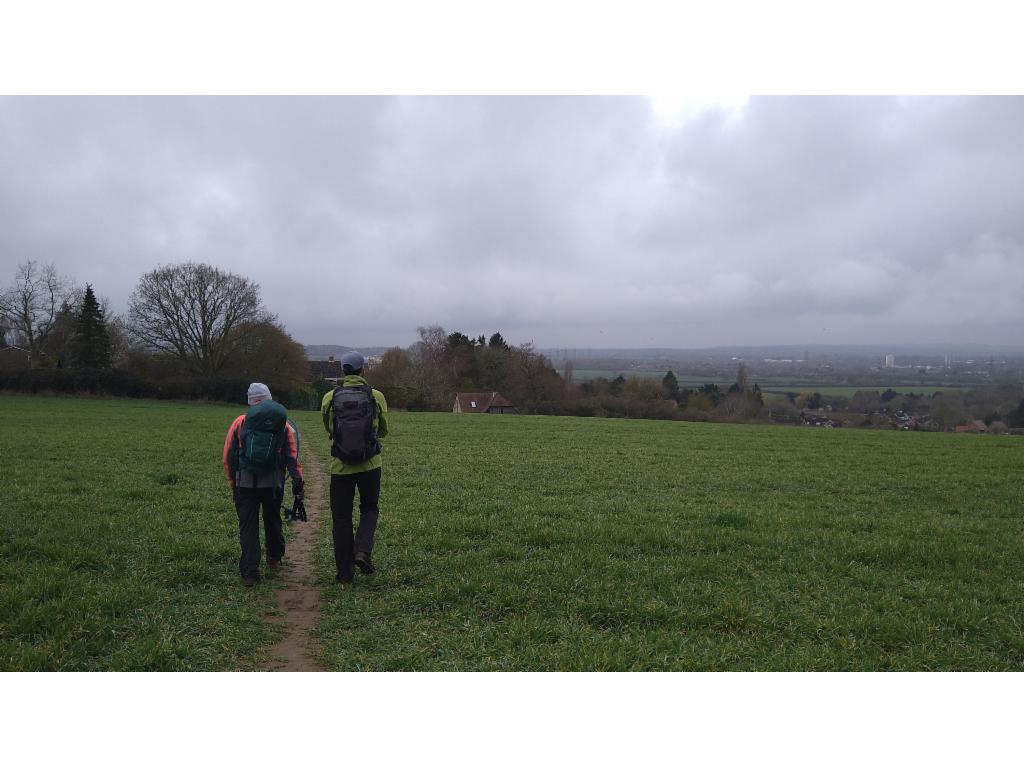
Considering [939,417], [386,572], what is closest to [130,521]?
[386,572]

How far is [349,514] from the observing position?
6.67 m

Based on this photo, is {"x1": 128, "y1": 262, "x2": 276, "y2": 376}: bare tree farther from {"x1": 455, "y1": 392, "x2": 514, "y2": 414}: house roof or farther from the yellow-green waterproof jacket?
the yellow-green waterproof jacket

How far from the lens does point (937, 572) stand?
699 centimetres

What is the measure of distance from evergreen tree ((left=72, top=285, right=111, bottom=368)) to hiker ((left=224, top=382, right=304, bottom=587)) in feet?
167

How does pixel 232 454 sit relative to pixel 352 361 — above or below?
below

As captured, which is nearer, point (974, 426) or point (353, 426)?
point (353, 426)

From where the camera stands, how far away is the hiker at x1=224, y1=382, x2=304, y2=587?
6703 millimetres

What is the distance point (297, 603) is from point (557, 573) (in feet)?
8.98

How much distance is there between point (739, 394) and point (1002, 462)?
49.0 m

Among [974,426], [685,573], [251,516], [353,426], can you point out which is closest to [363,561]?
[251,516]

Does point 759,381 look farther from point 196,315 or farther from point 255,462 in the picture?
point 255,462

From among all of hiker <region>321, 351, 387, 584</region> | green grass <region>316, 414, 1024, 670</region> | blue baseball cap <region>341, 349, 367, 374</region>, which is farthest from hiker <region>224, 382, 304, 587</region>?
green grass <region>316, 414, 1024, 670</region>

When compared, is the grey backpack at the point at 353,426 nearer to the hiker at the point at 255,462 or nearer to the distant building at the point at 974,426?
the hiker at the point at 255,462

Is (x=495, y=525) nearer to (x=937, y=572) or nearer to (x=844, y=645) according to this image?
(x=844, y=645)
